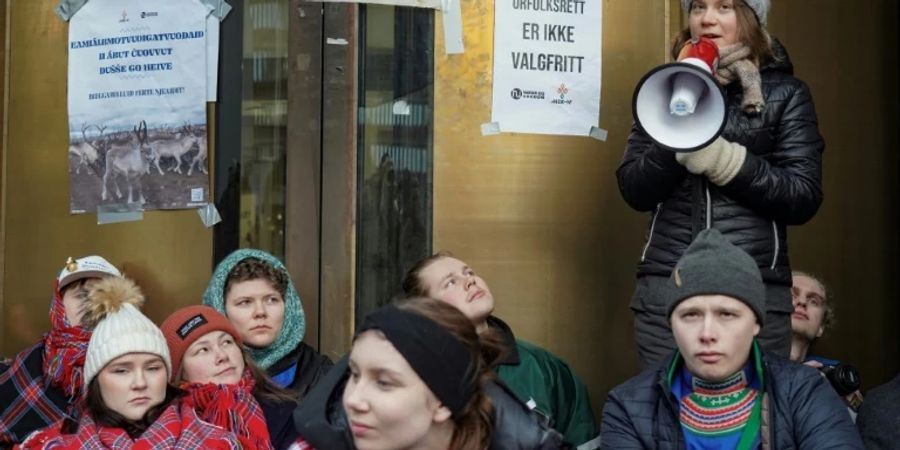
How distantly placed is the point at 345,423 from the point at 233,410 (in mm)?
1199

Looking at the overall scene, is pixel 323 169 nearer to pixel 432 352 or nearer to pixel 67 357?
pixel 67 357

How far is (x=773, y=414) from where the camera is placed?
3670 mm

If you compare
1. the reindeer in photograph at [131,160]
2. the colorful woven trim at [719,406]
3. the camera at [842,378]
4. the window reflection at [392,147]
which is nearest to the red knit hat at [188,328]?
the window reflection at [392,147]

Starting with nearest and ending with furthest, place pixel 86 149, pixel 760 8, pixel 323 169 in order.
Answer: pixel 760 8
pixel 323 169
pixel 86 149

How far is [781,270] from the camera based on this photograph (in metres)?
4.56

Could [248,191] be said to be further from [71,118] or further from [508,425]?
[508,425]

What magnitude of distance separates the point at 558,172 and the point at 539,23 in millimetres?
615

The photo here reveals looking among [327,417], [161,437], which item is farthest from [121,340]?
[327,417]

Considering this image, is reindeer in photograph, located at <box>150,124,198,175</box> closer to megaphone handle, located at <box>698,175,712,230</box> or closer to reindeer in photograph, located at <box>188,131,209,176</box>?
reindeer in photograph, located at <box>188,131,209,176</box>

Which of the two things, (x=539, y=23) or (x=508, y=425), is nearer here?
(x=508, y=425)

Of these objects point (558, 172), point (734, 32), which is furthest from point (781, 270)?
point (558, 172)

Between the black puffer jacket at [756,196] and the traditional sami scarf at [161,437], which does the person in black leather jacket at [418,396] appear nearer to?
the traditional sami scarf at [161,437]

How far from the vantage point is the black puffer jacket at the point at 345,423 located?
129 inches

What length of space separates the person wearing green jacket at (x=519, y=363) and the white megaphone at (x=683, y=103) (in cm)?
95
